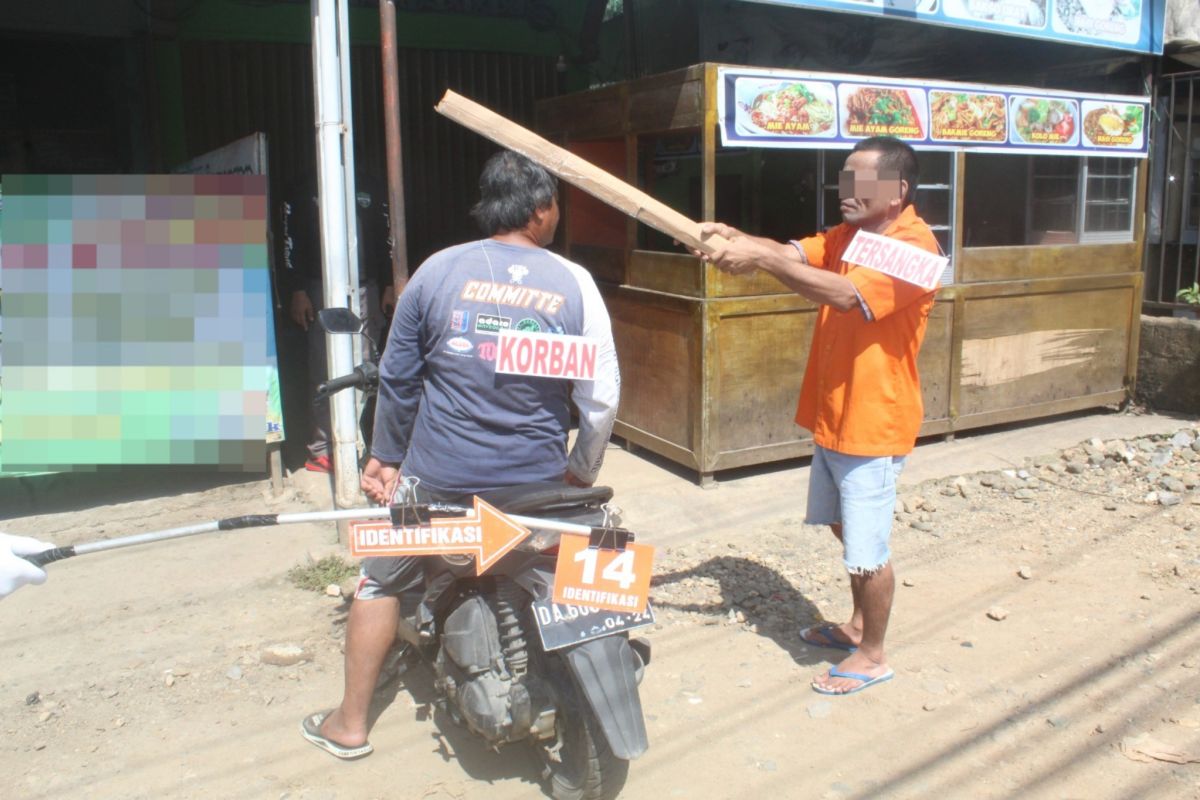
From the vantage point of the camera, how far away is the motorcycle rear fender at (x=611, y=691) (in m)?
2.79

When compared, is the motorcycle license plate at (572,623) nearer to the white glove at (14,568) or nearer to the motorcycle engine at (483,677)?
the motorcycle engine at (483,677)

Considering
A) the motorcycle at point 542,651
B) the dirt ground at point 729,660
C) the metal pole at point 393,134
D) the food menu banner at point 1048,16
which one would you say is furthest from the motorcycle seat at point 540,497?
the food menu banner at point 1048,16

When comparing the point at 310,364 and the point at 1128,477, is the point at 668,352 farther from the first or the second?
the point at 1128,477

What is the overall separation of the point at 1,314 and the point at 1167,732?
5.32 m

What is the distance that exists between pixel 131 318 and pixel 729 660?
3.39m

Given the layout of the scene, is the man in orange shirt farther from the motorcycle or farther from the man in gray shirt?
the motorcycle

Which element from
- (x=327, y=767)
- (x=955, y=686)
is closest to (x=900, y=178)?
(x=955, y=686)

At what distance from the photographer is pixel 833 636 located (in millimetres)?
4086

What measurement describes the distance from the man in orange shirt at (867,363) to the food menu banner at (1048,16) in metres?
2.51

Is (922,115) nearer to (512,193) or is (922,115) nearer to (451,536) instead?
(512,193)

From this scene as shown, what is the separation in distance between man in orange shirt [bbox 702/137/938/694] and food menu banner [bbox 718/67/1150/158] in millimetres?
1873

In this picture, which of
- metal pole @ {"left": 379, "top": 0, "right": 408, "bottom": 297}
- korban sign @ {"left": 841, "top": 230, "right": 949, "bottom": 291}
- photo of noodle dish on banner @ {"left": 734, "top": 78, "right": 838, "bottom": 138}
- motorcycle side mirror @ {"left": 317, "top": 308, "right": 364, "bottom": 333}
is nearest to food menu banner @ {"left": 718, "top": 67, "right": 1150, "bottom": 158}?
photo of noodle dish on banner @ {"left": 734, "top": 78, "right": 838, "bottom": 138}

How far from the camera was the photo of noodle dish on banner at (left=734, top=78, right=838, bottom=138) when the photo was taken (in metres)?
5.39

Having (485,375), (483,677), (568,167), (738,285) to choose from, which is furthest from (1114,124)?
(483,677)
